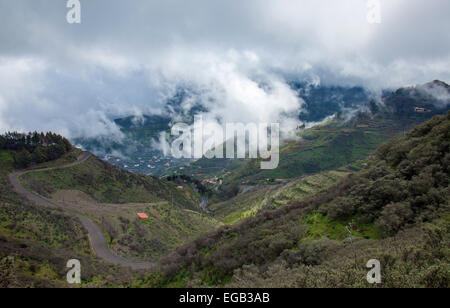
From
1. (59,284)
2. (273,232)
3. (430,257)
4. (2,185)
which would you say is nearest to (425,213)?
(430,257)

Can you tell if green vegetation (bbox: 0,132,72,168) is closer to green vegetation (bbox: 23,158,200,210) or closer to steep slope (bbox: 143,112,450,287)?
green vegetation (bbox: 23,158,200,210)

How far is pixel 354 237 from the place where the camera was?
85.3 ft

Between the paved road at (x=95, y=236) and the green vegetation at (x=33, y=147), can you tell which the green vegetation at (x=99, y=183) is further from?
the green vegetation at (x=33, y=147)

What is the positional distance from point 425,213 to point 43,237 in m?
53.9

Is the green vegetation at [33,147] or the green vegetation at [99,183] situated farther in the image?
the green vegetation at [33,147]

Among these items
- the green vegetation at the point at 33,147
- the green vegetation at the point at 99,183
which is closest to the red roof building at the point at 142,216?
the green vegetation at the point at 99,183

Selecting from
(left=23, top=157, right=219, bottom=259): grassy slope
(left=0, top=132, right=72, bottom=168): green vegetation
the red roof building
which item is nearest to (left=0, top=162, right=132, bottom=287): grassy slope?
(left=23, top=157, right=219, bottom=259): grassy slope

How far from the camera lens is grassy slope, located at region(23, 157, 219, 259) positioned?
A: 2139 inches

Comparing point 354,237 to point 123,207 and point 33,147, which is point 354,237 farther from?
point 33,147

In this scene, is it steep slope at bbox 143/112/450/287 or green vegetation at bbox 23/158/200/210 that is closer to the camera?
steep slope at bbox 143/112/450/287

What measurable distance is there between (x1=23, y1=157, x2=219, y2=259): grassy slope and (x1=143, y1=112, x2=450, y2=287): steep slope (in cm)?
2112

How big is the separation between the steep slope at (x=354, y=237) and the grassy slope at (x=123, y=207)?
21115 millimetres

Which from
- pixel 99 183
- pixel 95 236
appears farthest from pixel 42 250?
pixel 99 183

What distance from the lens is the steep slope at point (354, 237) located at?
588 inches
